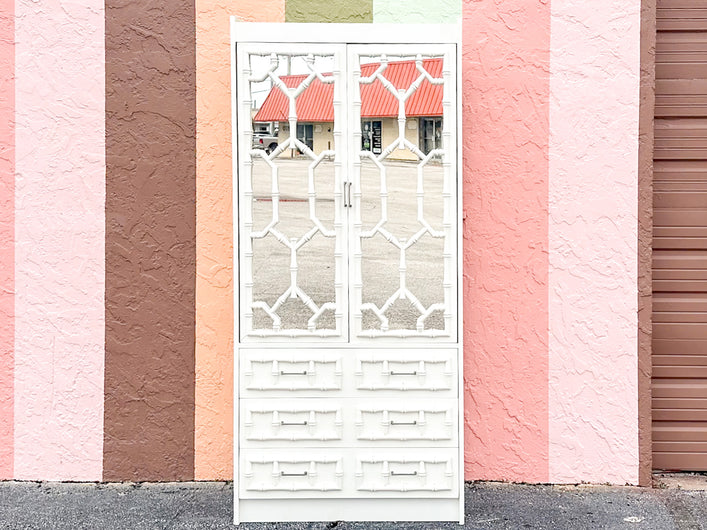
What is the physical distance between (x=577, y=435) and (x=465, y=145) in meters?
1.53

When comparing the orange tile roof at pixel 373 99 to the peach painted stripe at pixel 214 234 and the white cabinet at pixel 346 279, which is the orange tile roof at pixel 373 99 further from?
the peach painted stripe at pixel 214 234

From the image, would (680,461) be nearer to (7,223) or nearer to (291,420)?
(291,420)

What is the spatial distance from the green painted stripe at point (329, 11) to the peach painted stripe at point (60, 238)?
3.08ft

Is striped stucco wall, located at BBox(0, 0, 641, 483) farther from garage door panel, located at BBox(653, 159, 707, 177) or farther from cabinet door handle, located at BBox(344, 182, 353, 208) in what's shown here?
cabinet door handle, located at BBox(344, 182, 353, 208)

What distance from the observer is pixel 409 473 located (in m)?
3.74

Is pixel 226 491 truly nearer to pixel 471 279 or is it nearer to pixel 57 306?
pixel 57 306

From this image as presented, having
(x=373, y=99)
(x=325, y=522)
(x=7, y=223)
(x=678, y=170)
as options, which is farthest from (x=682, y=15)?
(x=7, y=223)

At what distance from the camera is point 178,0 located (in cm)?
407

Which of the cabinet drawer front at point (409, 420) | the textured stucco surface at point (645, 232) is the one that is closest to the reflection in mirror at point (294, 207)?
the cabinet drawer front at point (409, 420)

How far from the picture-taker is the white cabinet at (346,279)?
366 cm

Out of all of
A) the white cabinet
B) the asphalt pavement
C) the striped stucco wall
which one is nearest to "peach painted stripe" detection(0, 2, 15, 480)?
the striped stucco wall

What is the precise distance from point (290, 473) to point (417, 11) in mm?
2270

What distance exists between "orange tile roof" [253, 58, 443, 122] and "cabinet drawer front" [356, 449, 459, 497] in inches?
59.3

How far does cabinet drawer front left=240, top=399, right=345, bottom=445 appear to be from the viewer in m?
3.72
